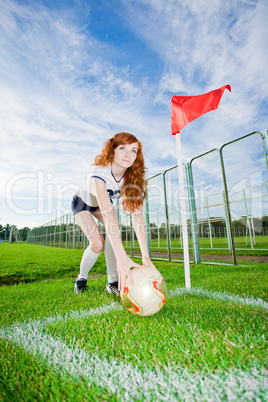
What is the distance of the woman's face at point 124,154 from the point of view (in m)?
2.58

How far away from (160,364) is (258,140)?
5249 millimetres

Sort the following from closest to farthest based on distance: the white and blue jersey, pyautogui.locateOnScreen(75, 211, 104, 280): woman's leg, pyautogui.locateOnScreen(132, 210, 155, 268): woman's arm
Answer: pyautogui.locateOnScreen(132, 210, 155, 268): woman's arm, the white and blue jersey, pyautogui.locateOnScreen(75, 211, 104, 280): woman's leg

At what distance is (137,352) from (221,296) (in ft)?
4.92

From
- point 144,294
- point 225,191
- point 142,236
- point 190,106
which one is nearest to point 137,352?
point 144,294

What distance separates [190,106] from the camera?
3344mm

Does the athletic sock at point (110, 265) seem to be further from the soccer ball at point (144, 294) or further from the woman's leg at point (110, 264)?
the soccer ball at point (144, 294)

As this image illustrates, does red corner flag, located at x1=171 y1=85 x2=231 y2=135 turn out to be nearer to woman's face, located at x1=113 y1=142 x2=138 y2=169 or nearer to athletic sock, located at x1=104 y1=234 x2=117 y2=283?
woman's face, located at x1=113 y1=142 x2=138 y2=169

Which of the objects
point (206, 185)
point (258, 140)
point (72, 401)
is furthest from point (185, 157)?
point (72, 401)

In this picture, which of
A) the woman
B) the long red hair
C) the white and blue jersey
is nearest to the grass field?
the woman

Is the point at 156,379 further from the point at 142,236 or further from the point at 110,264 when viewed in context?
the point at 110,264

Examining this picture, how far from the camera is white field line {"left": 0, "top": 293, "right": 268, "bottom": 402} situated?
1.00 metres

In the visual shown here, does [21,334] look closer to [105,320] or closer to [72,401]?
[105,320]

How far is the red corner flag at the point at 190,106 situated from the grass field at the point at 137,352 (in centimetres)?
230

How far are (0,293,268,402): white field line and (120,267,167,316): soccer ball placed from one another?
0.63 m
